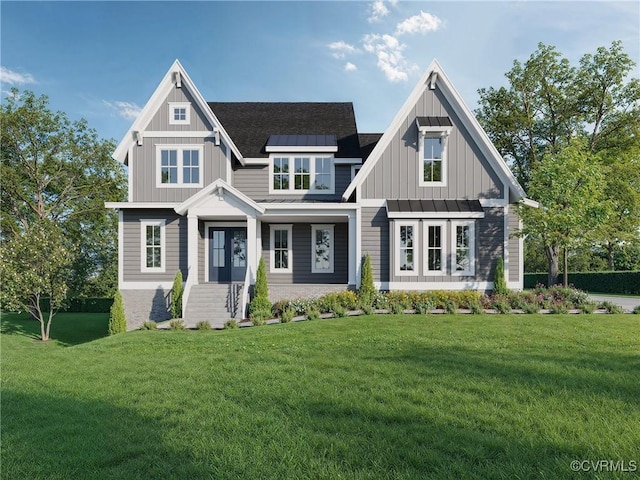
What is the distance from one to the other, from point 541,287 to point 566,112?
12.4 meters

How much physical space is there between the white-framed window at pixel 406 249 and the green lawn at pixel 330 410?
6840 mm

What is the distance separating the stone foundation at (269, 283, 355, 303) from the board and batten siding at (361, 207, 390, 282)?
134 cm

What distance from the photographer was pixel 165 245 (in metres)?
17.0

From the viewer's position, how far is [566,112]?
2272 cm

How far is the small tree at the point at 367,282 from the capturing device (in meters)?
14.9

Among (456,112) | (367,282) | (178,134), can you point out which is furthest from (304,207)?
(456,112)

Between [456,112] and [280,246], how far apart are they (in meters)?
9.46

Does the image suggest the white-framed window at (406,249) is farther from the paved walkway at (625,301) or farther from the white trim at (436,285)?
the paved walkway at (625,301)

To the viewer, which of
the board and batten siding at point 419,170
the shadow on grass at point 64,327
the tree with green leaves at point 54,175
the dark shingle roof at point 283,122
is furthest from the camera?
the tree with green leaves at point 54,175

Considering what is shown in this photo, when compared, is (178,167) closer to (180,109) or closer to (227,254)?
(180,109)

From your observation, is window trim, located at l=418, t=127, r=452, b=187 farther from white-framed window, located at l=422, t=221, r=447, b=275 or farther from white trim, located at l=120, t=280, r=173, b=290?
white trim, located at l=120, t=280, r=173, b=290

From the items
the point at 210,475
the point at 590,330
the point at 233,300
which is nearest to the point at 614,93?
the point at 590,330

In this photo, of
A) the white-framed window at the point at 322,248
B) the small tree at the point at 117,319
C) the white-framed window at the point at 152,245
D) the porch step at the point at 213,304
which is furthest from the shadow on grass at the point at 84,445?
the white-framed window at the point at 322,248

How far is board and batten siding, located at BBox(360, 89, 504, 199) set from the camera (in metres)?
16.1
